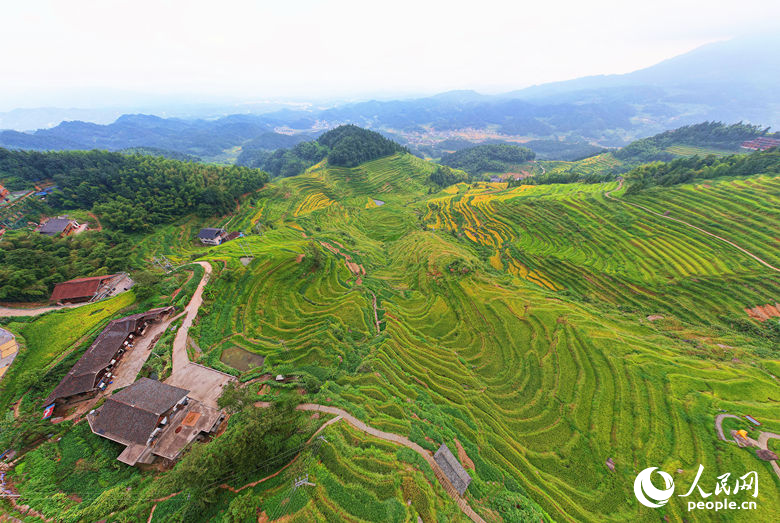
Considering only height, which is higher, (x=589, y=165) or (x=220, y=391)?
(x=589, y=165)

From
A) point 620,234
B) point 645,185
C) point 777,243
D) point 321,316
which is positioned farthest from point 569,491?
point 645,185

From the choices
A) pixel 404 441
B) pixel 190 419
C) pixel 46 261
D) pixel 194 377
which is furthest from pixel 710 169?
pixel 46 261

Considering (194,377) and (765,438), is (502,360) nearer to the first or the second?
(765,438)

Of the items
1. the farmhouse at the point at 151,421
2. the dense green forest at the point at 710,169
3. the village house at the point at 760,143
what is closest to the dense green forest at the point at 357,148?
the dense green forest at the point at 710,169

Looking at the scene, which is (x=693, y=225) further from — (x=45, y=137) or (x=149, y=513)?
(x=45, y=137)
